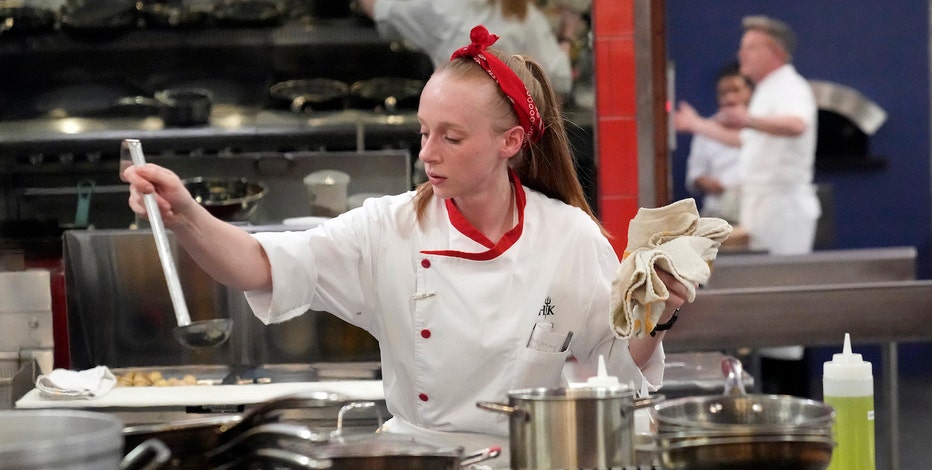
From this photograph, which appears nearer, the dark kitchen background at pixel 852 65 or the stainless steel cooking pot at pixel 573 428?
the stainless steel cooking pot at pixel 573 428

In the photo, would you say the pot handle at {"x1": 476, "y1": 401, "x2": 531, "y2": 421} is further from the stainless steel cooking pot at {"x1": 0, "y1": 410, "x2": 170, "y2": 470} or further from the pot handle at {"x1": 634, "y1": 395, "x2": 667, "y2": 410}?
the stainless steel cooking pot at {"x1": 0, "y1": 410, "x2": 170, "y2": 470}

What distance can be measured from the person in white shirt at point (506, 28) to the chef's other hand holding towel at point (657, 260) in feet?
9.12

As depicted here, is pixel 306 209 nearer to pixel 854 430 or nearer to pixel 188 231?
pixel 188 231

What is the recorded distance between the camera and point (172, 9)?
5.22 metres

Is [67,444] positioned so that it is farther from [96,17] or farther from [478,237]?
[96,17]

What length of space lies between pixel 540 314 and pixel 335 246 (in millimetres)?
388

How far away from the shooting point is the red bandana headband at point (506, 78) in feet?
7.04

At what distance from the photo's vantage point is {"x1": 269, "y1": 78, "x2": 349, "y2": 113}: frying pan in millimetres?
5262

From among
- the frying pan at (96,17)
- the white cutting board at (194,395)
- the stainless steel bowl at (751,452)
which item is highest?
the frying pan at (96,17)

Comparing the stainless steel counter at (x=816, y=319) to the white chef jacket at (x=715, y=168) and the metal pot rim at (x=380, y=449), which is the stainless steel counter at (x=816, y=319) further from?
the white chef jacket at (x=715, y=168)

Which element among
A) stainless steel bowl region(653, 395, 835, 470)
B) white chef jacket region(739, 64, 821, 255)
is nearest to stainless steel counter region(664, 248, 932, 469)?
stainless steel bowl region(653, 395, 835, 470)

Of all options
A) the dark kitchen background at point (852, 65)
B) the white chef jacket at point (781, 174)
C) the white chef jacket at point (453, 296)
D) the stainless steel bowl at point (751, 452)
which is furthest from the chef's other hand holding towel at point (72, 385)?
the dark kitchen background at point (852, 65)

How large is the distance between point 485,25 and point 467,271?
8.56ft

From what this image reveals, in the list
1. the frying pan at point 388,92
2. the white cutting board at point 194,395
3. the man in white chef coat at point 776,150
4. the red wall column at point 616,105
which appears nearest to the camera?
the white cutting board at point 194,395
